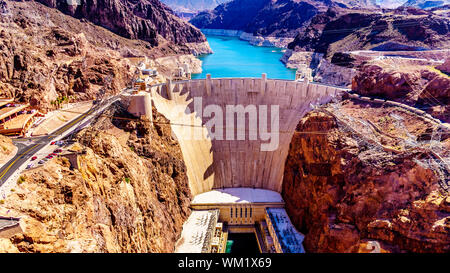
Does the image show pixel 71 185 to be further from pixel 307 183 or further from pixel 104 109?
pixel 307 183

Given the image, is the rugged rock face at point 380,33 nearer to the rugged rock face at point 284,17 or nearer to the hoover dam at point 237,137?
the hoover dam at point 237,137

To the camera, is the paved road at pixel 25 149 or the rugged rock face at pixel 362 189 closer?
the paved road at pixel 25 149

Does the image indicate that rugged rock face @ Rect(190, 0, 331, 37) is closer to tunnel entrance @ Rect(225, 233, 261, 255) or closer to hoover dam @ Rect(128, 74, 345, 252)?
hoover dam @ Rect(128, 74, 345, 252)

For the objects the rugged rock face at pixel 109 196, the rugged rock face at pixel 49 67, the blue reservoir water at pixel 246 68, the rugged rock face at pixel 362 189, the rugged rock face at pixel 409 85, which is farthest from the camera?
the blue reservoir water at pixel 246 68

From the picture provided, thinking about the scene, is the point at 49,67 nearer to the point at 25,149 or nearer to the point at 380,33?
the point at 25,149

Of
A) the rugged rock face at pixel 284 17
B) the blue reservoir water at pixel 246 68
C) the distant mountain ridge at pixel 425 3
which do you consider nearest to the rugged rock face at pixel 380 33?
the blue reservoir water at pixel 246 68

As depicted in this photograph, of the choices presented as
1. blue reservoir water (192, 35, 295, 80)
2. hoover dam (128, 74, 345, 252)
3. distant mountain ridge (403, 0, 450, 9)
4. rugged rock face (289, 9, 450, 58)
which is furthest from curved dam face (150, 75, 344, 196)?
distant mountain ridge (403, 0, 450, 9)
